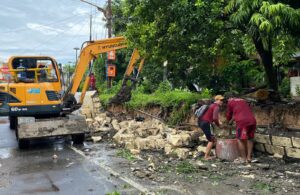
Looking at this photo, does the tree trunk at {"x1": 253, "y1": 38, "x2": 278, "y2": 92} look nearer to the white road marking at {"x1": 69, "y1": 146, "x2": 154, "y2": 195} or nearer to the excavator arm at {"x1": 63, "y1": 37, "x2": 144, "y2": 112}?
the excavator arm at {"x1": 63, "y1": 37, "x2": 144, "y2": 112}

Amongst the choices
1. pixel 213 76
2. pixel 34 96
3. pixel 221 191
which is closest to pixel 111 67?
pixel 213 76

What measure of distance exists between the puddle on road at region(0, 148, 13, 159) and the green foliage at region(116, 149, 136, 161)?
3392mm

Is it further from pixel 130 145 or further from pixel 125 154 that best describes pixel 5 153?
pixel 125 154

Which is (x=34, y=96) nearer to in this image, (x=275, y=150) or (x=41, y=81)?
(x=41, y=81)

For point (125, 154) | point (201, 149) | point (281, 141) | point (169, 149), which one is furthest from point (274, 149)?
point (125, 154)

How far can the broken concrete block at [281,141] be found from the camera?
10281 millimetres

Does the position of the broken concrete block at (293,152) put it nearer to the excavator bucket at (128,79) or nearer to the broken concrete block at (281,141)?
the broken concrete block at (281,141)

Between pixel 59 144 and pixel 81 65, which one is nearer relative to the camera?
pixel 59 144

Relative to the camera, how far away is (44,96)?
1423 centimetres

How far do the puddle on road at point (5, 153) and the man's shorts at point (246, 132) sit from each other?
6800 mm

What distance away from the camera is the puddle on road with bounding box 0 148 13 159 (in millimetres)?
12794

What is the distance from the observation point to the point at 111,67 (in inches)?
1096

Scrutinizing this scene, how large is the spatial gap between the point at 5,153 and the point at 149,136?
4536 mm

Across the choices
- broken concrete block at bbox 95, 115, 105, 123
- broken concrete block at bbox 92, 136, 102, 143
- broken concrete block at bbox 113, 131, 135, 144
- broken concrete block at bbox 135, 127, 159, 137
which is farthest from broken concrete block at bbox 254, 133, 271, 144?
broken concrete block at bbox 95, 115, 105, 123
